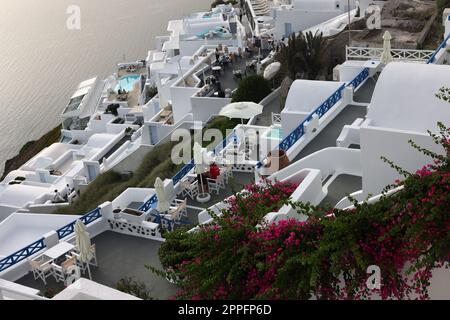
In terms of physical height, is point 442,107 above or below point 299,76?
above

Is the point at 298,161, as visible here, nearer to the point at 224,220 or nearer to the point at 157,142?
the point at 224,220

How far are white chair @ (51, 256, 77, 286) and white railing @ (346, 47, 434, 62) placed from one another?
1289cm

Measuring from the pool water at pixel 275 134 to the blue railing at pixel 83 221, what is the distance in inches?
214

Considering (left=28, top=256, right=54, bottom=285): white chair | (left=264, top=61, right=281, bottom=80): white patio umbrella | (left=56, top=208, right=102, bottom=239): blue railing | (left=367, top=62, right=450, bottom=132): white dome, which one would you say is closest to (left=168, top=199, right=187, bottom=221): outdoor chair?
(left=56, top=208, right=102, bottom=239): blue railing

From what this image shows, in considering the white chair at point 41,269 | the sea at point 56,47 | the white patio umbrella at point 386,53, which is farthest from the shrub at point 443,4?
the sea at point 56,47

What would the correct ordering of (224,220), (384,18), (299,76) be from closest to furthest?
1. (224,220)
2. (299,76)
3. (384,18)

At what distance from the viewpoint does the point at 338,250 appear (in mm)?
7734

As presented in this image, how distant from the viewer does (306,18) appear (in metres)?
36.0

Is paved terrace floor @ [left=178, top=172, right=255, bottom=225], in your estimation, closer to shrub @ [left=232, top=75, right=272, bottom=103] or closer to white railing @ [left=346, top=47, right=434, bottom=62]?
white railing @ [left=346, top=47, right=434, bottom=62]

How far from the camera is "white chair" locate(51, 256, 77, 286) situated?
12.2 meters

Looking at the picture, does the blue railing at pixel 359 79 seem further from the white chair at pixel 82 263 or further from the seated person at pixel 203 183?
the white chair at pixel 82 263

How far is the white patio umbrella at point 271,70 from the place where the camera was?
25.7m

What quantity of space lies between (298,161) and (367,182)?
118 inches
